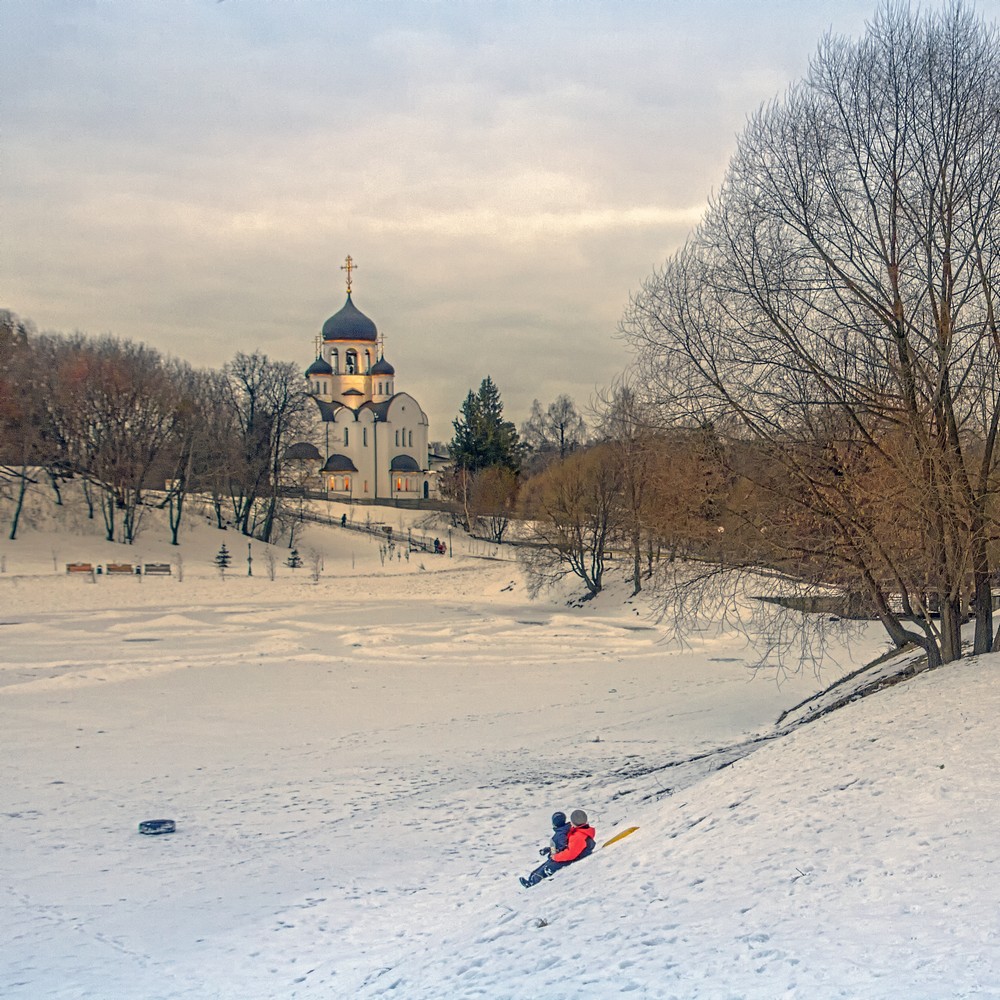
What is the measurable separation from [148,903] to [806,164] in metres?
11.9

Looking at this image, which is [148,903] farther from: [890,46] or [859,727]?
[890,46]

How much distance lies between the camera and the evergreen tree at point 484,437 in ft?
288

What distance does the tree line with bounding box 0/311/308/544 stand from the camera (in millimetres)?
51906

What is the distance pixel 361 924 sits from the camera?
9.55 metres

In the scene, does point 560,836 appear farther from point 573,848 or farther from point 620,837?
point 620,837

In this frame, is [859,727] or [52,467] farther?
[52,467]

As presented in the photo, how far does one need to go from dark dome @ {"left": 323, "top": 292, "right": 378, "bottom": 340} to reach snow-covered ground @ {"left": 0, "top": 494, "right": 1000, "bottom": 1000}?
3090 inches

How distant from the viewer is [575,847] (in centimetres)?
964

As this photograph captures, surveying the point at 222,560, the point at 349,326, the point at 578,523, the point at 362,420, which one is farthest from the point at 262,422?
the point at 349,326

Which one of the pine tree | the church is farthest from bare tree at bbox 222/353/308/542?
the church

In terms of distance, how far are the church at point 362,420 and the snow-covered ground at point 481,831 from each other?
7053 centimetres

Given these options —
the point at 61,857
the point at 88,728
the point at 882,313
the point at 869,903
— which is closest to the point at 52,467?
the point at 88,728

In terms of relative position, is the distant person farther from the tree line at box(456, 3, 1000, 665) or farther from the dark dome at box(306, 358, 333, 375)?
the dark dome at box(306, 358, 333, 375)

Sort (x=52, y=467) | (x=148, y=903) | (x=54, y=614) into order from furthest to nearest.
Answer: (x=52, y=467)
(x=54, y=614)
(x=148, y=903)
